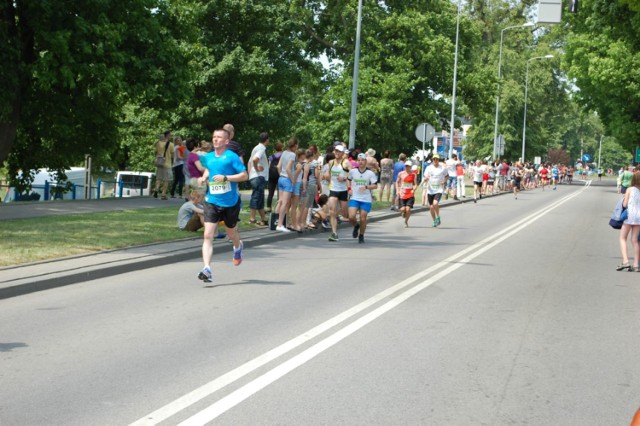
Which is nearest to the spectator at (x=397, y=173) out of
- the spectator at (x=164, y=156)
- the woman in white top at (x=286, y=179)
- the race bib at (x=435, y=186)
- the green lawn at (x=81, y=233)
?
the race bib at (x=435, y=186)

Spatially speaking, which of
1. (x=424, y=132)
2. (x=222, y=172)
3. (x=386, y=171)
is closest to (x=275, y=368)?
(x=222, y=172)

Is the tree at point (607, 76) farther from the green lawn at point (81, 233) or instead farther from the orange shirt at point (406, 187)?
the green lawn at point (81, 233)

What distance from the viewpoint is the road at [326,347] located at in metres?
5.63

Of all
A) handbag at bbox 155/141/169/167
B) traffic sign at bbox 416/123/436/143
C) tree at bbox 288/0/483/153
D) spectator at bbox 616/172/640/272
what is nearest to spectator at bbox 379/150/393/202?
traffic sign at bbox 416/123/436/143

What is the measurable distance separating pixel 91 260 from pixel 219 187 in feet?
7.19

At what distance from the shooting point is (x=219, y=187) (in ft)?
36.5

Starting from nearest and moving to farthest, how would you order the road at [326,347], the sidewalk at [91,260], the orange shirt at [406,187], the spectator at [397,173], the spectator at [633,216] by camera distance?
the road at [326,347] → the sidewalk at [91,260] → the spectator at [633,216] → the orange shirt at [406,187] → the spectator at [397,173]

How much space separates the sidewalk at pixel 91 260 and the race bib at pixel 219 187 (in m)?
1.73

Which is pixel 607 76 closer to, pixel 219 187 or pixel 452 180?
pixel 452 180

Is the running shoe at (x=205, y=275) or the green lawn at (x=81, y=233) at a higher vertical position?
the green lawn at (x=81, y=233)

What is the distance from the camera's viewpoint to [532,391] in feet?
20.4

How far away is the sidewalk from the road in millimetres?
213

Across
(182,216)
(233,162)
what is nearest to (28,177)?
(182,216)

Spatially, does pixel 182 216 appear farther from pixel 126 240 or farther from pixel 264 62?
pixel 264 62
